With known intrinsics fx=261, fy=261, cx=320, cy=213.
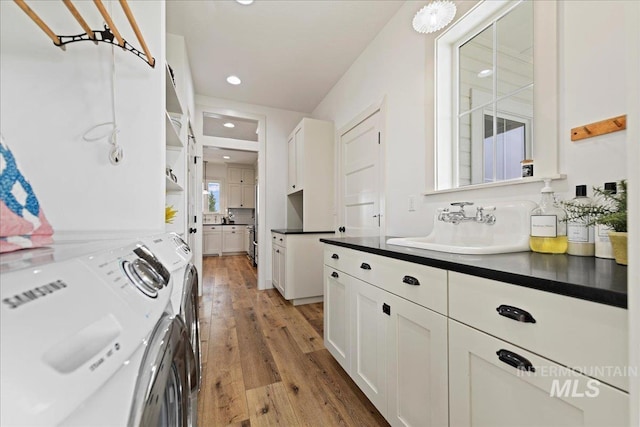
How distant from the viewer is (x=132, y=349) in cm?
37

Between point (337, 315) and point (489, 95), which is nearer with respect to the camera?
point (489, 95)

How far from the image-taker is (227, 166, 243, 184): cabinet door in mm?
7410

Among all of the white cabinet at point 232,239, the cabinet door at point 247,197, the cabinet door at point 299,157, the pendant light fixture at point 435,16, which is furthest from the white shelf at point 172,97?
the cabinet door at point 247,197

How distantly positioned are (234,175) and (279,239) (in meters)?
4.73

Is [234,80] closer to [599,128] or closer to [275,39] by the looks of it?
[275,39]

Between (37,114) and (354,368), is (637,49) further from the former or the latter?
(37,114)

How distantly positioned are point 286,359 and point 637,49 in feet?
6.90

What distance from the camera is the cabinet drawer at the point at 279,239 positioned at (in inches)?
125

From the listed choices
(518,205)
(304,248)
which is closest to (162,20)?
(518,205)

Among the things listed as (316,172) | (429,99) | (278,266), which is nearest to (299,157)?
(316,172)

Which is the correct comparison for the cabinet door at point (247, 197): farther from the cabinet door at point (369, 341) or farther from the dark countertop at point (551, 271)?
the dark countertop at point (551, 271)

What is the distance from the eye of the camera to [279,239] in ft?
11.1

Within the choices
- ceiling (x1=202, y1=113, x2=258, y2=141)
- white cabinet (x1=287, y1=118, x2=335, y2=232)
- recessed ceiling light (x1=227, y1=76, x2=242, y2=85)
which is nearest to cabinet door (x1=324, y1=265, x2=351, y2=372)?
white cabinet (x1=287, y1=118, x2=335, y2=232)

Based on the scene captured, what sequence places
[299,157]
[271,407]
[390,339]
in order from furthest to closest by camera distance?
Answer: [299,157], [271,407], [390,339]
